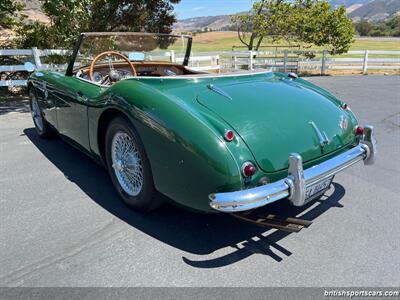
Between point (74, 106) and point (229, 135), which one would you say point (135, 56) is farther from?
point (229, 135)

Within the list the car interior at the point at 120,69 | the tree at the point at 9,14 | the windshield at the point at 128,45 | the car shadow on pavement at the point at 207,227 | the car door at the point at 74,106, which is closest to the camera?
the car shadow on pavement at the point at 207,227

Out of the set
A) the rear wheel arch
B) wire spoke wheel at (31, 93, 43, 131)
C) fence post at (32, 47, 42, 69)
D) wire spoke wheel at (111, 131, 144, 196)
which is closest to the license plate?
wire spoke wheel at (111, 131, 144, 196)

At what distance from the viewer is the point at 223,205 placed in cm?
204

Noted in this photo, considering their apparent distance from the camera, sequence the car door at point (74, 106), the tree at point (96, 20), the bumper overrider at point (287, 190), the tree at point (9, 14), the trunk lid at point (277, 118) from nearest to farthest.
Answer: the bumper overrider at point (287, 190), the trunk lid at point (277, 118), the car door at point (74, 106), the tree at point (9, 14), the tree at point (96, 20)

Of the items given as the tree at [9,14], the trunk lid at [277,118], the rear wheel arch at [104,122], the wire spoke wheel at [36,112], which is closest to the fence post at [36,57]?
the tree at [9,14]

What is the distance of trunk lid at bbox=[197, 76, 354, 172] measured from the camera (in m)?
2.33

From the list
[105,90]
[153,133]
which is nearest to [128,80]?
[105,90]

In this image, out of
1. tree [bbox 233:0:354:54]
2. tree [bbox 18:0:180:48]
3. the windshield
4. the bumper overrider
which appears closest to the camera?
the bumper overrider

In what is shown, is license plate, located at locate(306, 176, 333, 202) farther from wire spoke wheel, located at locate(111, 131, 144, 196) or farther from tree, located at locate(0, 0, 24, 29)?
tree, located at locate(0, 0, 24, 29)

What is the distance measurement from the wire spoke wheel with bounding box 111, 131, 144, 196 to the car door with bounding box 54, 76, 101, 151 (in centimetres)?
48

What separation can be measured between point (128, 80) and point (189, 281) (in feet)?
5.43

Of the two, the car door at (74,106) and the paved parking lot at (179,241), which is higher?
the car door at (74,106)

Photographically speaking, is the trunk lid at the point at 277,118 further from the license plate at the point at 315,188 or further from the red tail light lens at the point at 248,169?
the license plate at the point at 315,188

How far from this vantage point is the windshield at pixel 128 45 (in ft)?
13.0
